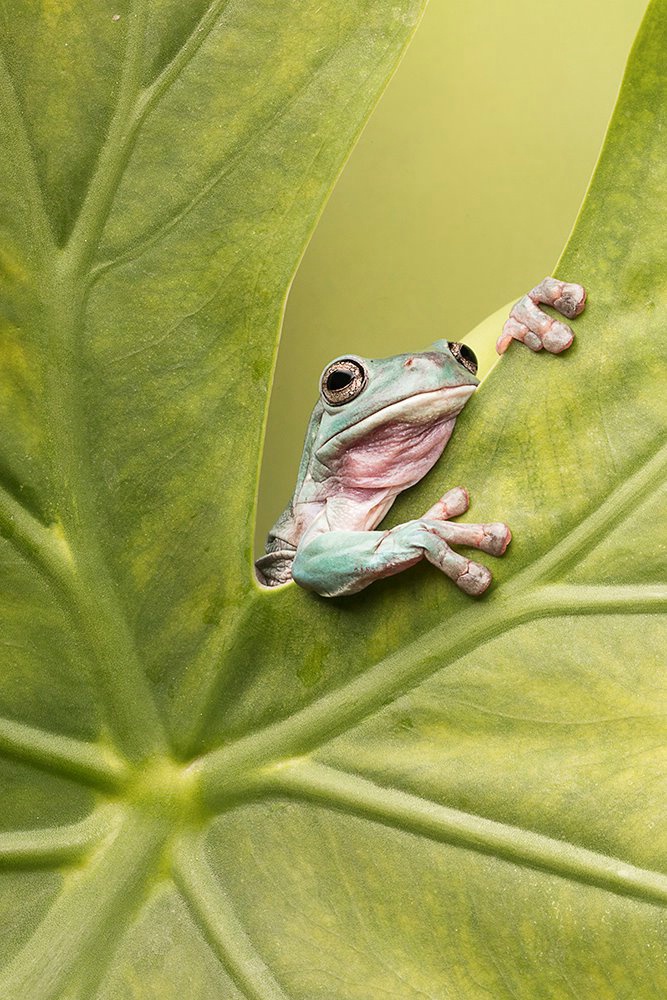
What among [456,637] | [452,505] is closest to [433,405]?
[452,505]

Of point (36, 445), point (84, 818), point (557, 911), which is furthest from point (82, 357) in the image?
point (557, 911)

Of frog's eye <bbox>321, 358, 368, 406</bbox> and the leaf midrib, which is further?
frog's eye <bbox>321, 358, 368, 406</bbox>

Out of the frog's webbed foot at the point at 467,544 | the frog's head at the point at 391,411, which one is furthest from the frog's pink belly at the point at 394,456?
the frog's webbed foot at the point at 467,544

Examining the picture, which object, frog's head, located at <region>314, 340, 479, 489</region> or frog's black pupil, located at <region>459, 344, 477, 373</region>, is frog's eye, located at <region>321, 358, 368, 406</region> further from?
frog's black pupil, located at <region>459, 344, 477, 373</region>

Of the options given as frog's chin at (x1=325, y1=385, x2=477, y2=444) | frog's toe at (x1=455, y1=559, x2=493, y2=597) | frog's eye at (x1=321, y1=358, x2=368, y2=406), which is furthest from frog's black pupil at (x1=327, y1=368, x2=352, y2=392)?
frog's toe at (x1=455, y1=559, x2=493, y2=597)

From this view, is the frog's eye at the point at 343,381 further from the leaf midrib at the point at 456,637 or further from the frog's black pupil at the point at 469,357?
the leaf midrib at the point at 456,637

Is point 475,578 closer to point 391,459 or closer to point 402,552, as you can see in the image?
point 402,552

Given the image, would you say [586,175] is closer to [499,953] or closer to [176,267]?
[176,267]
